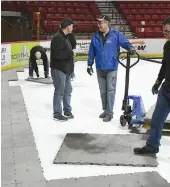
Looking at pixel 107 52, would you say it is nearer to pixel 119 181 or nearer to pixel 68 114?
pixel 68 114

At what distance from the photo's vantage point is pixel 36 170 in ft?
11.2

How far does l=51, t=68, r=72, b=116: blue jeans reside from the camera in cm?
507

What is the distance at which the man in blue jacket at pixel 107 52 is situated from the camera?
502 cm

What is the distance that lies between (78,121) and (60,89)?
53 centimetres

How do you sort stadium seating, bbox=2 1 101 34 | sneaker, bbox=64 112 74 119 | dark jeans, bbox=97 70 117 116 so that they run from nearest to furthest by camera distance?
1. dark jeans, bbox=97 70 117 116
2. sneaker, bbox=64 112 74 119
3. stadium seating, bbox=2 1 101 34

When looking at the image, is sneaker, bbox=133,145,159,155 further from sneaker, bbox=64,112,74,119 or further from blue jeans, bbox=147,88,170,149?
sneaker, bbox=64,112,74,119

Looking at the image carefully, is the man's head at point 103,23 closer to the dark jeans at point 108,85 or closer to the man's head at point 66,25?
the man's head at point 66,25

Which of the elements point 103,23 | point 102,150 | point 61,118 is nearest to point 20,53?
point 61,118

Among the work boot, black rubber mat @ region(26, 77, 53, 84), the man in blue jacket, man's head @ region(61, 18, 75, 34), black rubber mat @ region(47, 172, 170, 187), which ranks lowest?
black rubber mat @ region(47, 172, 170, 187)

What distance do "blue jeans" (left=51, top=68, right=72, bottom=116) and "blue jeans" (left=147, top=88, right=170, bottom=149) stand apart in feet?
5.74

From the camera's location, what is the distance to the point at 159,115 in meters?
3.59

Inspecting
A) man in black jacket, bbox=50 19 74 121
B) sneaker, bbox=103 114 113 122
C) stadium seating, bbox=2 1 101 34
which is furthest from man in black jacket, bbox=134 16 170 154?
Result: stadium seating, bbox=2 1 101 34

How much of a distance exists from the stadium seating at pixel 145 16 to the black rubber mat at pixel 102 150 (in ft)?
41.5

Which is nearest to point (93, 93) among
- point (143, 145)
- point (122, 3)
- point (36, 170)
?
point (143, 145)
